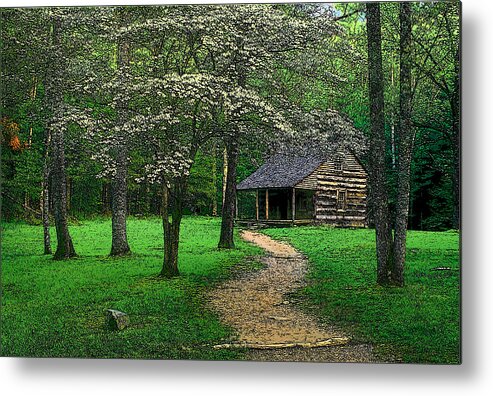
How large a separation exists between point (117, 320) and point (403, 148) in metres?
2.84

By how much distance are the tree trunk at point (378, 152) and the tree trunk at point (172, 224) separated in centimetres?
168

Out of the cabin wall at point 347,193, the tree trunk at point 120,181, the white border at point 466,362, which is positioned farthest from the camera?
the tree trunk at point 120,181

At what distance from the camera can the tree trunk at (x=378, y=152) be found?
20.9 feet

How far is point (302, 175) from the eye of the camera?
6.65 meters

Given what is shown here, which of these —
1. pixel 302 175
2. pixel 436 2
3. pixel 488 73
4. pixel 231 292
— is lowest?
pixel 231 292

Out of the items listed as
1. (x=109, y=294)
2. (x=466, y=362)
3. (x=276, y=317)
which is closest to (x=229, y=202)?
(x=276, y=317)

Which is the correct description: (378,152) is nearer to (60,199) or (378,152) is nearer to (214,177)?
(214,177)

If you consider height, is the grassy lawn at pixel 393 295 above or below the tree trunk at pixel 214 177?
below

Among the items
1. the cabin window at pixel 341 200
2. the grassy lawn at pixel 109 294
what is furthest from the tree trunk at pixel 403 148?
the grassy lawn at pixel 109 294

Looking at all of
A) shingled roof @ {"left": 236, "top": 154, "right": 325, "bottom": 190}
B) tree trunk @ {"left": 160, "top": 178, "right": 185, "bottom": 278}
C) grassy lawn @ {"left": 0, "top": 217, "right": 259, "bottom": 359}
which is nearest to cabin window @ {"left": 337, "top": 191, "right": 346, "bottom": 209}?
shingled roof @ {"left": 236, "top": 154, "right": 325, "bottom": 190}

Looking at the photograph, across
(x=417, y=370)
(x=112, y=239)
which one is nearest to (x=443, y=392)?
(x=417, y=370)

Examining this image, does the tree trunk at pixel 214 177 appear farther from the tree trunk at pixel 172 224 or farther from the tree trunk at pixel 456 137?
the tree trunk at pixel 456 137

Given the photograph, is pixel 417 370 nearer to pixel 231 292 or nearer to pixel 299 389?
pixel 299 389

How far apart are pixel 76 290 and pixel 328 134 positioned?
2.60 m
